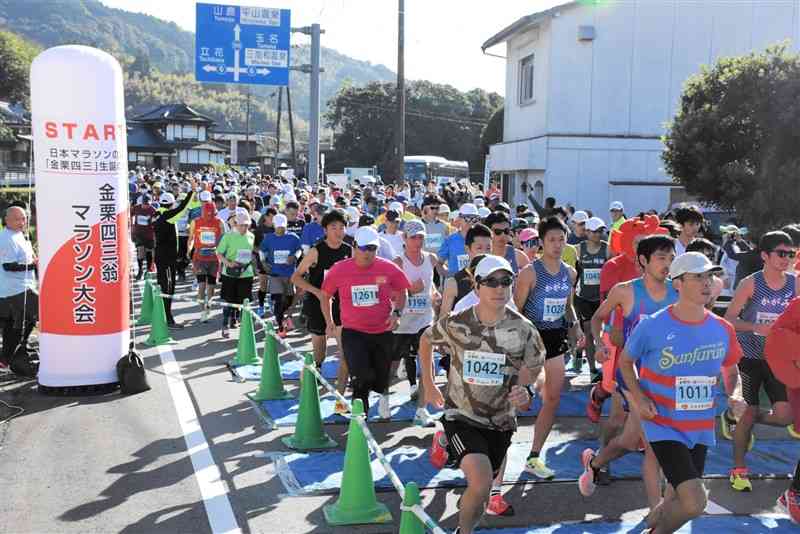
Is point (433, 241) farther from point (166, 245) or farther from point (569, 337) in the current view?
point (569, 337)

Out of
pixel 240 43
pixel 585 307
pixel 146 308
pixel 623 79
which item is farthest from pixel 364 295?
pixel 623 79

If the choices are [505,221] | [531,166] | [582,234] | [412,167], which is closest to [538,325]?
[505,221]

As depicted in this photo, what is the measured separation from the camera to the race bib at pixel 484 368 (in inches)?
188

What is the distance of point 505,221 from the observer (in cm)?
795

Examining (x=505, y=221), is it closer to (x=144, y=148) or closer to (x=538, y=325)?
(x=538, y=325)

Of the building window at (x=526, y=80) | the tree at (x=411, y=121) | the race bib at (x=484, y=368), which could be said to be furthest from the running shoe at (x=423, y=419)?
the tree at (x=411, y=121)

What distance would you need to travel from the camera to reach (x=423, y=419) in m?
8.11

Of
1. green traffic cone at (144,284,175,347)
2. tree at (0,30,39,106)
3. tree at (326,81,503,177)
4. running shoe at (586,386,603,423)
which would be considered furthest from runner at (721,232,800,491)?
tree at (326,81,503,177)

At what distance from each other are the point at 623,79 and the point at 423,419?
19.7 metres

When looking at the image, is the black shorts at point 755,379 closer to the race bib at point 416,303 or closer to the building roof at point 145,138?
the race bib at point 416,303

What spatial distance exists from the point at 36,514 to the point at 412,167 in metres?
57.2

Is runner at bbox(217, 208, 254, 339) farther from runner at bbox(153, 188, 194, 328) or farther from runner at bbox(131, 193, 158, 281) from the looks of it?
runner at bbox(131, 193, 158, 281)

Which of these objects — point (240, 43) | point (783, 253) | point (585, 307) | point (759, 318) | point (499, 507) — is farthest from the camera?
point (240, 43)

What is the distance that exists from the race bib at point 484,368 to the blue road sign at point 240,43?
1868cm
